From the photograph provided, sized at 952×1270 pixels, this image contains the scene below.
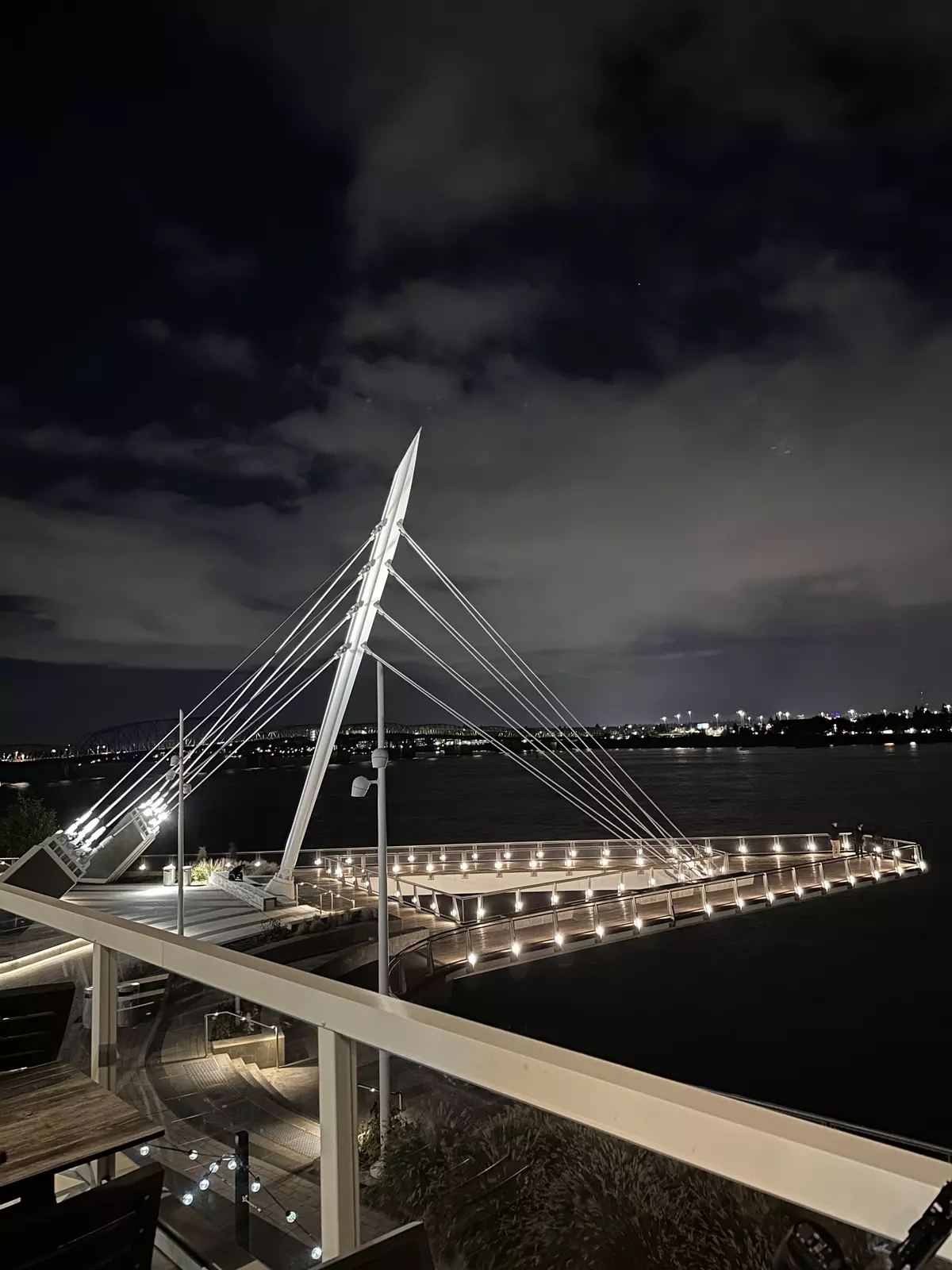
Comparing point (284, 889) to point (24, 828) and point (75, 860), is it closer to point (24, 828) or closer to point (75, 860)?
point (75, 860)

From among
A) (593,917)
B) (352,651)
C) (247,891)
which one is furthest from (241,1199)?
(247,891)

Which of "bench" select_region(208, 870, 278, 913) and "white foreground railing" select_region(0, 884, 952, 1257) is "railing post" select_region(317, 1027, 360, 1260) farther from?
"bench" select_region(208, 870, 278, 913)

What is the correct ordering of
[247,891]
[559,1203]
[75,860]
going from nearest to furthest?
1. [559,1203]
2. [247,891]
3. [75,860]

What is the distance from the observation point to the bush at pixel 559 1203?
2529 millimetres

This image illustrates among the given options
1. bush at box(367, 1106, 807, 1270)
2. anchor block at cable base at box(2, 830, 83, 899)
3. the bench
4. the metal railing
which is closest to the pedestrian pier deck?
the metal railing

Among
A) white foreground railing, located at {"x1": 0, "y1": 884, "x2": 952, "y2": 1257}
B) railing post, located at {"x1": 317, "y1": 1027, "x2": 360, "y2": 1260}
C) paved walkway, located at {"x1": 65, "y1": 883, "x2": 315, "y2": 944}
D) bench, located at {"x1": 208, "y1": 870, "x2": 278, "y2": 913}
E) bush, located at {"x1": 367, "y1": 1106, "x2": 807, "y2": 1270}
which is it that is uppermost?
white foreground railing, located at {"x1": 0, "y1": 884, "x2": 952, "y2": 1257}

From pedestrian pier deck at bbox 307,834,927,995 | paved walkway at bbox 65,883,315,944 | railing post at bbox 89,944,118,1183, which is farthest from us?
paved walkway at bbox 65,883,315,944

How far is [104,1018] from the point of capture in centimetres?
302

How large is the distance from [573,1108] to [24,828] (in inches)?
1752

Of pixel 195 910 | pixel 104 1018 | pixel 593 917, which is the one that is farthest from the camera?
pixel 195 910

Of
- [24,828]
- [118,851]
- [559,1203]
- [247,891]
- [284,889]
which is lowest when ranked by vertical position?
[247,891]

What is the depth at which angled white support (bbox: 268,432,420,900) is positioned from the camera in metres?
23.2

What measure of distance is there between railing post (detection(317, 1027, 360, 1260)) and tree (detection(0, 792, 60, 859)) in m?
39.6

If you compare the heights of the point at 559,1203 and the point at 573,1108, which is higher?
the point at 573,1108
